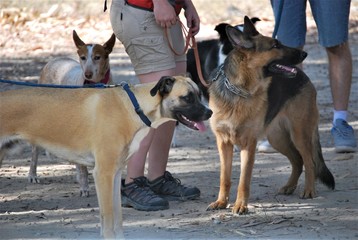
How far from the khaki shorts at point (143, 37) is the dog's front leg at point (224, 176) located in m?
0.73

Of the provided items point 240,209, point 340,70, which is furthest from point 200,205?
point 340,70

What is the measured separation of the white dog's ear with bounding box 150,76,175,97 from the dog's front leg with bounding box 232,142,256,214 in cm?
118

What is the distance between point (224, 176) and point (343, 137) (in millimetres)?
2182

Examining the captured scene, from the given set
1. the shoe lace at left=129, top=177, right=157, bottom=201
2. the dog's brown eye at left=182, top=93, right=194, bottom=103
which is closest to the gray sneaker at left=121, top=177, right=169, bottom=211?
the shoe lace at left=129, top=177, right=157, bottom=201

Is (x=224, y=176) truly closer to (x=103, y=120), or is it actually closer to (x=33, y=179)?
(x=103, y=120)

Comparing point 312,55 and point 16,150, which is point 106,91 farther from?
point 312,55

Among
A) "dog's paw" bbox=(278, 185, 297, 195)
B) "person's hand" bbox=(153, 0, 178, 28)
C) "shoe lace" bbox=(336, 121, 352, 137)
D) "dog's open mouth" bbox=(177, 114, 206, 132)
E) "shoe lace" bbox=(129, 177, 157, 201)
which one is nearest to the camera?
"dog's open mouth" bbox=(177, 114, 206, 132)

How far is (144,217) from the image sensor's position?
19.6ft

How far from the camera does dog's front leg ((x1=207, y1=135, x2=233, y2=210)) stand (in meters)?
6.20

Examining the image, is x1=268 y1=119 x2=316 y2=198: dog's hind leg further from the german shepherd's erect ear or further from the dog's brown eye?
the dog's brown eye

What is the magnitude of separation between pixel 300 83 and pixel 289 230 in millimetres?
1652

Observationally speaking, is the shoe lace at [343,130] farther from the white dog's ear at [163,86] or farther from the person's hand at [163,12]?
the white dog's ear at [163,86]

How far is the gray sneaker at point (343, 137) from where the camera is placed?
26.0 feet

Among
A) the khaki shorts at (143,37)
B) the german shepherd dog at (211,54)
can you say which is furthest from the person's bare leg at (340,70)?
the khaki shorts at (143,37)
